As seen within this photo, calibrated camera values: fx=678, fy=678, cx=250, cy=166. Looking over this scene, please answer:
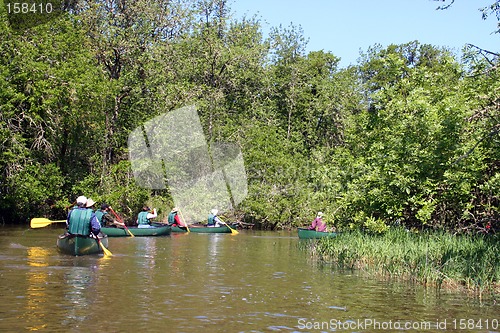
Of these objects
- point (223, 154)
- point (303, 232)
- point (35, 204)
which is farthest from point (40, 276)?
point (223, 154)

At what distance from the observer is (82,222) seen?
19.0m

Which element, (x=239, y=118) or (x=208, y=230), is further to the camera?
(x=239, y=118)

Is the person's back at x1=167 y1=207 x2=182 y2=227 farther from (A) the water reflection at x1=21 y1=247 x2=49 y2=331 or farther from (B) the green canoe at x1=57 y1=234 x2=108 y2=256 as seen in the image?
(A) the water reflection at x1=21 y1=247 x2=49 y2=331

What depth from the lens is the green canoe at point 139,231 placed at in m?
27.5

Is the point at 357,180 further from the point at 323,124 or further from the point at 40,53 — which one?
the point at 323,124

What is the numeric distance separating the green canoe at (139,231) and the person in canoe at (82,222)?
785 centimetres

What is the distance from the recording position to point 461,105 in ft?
67.4

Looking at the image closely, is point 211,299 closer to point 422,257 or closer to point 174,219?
point 422,257

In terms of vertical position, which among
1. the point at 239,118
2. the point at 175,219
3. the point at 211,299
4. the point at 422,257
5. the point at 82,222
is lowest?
the point at 211,299

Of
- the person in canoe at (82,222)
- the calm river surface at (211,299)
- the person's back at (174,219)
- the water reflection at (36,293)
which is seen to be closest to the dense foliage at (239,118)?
the person's back at (174,219)

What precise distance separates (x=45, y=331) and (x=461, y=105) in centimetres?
1513

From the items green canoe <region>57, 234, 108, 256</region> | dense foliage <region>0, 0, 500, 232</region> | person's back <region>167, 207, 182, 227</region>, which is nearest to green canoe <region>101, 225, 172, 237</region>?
person's back <region>167, 207, 182, 227</region>

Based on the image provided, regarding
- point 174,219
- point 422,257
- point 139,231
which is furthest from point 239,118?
point 422,257

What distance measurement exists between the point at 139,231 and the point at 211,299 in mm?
16734
